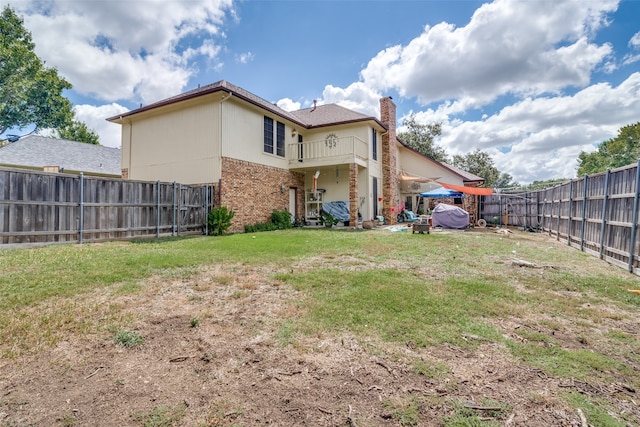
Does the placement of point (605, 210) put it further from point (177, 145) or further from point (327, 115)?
point (177, 145)

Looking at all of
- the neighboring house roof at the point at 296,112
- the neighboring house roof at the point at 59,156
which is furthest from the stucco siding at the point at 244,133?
the neighboring house roof at the point at 59,156

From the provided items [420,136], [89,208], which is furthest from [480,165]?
[89,208]

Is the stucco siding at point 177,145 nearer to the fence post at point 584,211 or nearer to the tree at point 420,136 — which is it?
the fence post at point 584,211

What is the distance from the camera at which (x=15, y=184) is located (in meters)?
7.38

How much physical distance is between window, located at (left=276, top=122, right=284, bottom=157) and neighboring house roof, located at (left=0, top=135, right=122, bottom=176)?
41.6ft

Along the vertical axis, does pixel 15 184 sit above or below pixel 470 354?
above

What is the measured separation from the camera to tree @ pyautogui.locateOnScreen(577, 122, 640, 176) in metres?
38.9

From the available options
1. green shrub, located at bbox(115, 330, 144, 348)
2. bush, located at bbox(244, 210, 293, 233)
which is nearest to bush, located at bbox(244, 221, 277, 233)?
bush, located at bbox(244, 210, 293, 233)

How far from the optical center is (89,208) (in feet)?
28.9

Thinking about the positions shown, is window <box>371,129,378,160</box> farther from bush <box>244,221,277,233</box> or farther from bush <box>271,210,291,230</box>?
bush <box>244,221,277,233</box>

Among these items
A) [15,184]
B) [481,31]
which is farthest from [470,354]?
[481,31]

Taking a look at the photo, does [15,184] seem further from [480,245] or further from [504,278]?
[480,245]

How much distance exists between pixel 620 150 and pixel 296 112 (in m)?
49.3

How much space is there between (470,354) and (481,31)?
42.4 ft
